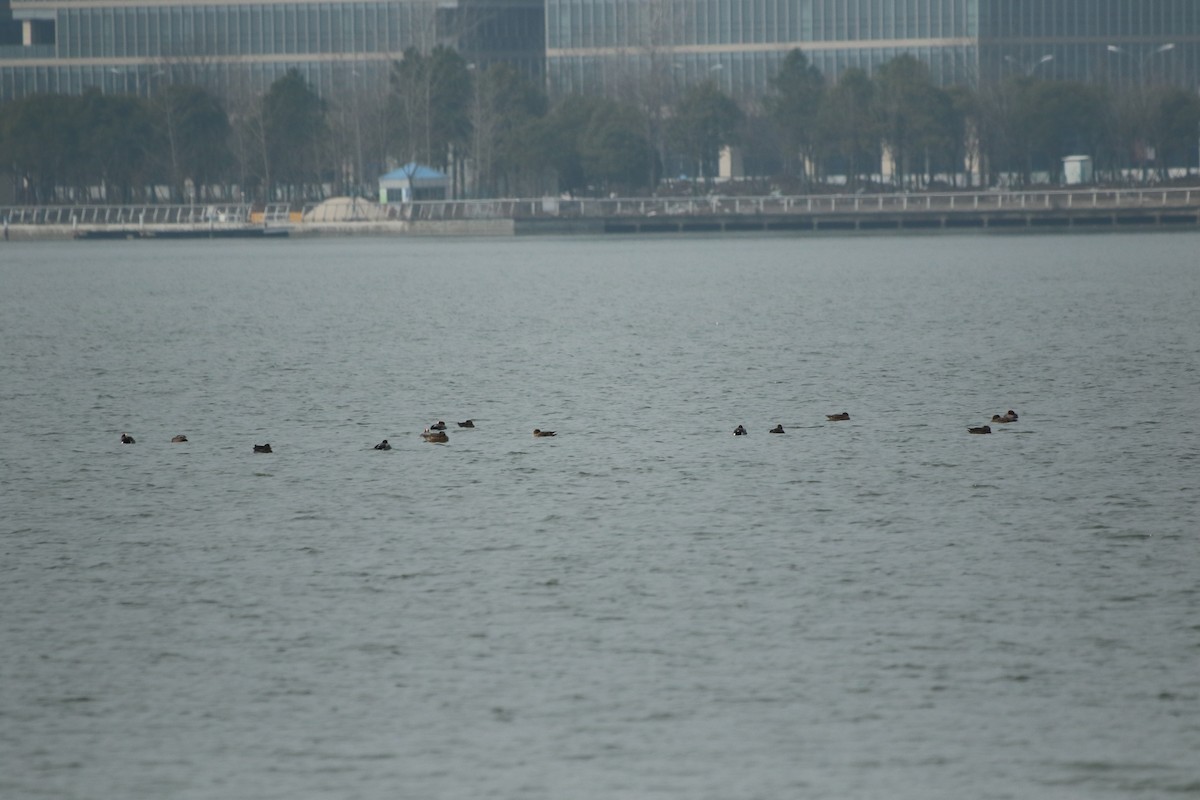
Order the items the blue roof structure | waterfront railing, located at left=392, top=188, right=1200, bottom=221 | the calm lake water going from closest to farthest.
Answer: the calm lake water < waterfront railing, located at left=392, top=188, right=1200, bottom=221 < the blue roof structure

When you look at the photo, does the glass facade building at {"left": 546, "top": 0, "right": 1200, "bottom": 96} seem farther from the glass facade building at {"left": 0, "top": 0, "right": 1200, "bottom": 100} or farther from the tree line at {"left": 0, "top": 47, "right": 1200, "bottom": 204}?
the tree line at {"left": 0, "top": 47, "right": 1200, "bottom": 204}

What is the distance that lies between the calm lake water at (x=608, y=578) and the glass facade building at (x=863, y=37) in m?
113

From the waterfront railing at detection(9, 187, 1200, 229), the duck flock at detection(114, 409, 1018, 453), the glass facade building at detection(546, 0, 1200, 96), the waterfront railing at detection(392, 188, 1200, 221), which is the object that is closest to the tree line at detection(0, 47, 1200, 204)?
the waterfront railing at detection(9, 187, 1200, 229)

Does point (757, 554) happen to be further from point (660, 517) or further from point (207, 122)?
point (207, 122)

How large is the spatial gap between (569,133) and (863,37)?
40.9m

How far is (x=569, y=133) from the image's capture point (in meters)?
127

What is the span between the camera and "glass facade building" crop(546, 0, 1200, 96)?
5965 inches

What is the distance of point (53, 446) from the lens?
2614cm

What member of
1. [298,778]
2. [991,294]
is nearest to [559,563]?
[298,778]

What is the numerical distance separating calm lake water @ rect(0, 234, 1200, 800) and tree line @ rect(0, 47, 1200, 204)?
276 ft

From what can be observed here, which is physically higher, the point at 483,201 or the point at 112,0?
the point at 112,0

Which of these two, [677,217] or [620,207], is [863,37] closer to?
[620,207]

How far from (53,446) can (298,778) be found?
15630mm

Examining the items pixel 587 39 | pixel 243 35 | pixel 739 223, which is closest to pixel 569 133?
pixel 739 223
